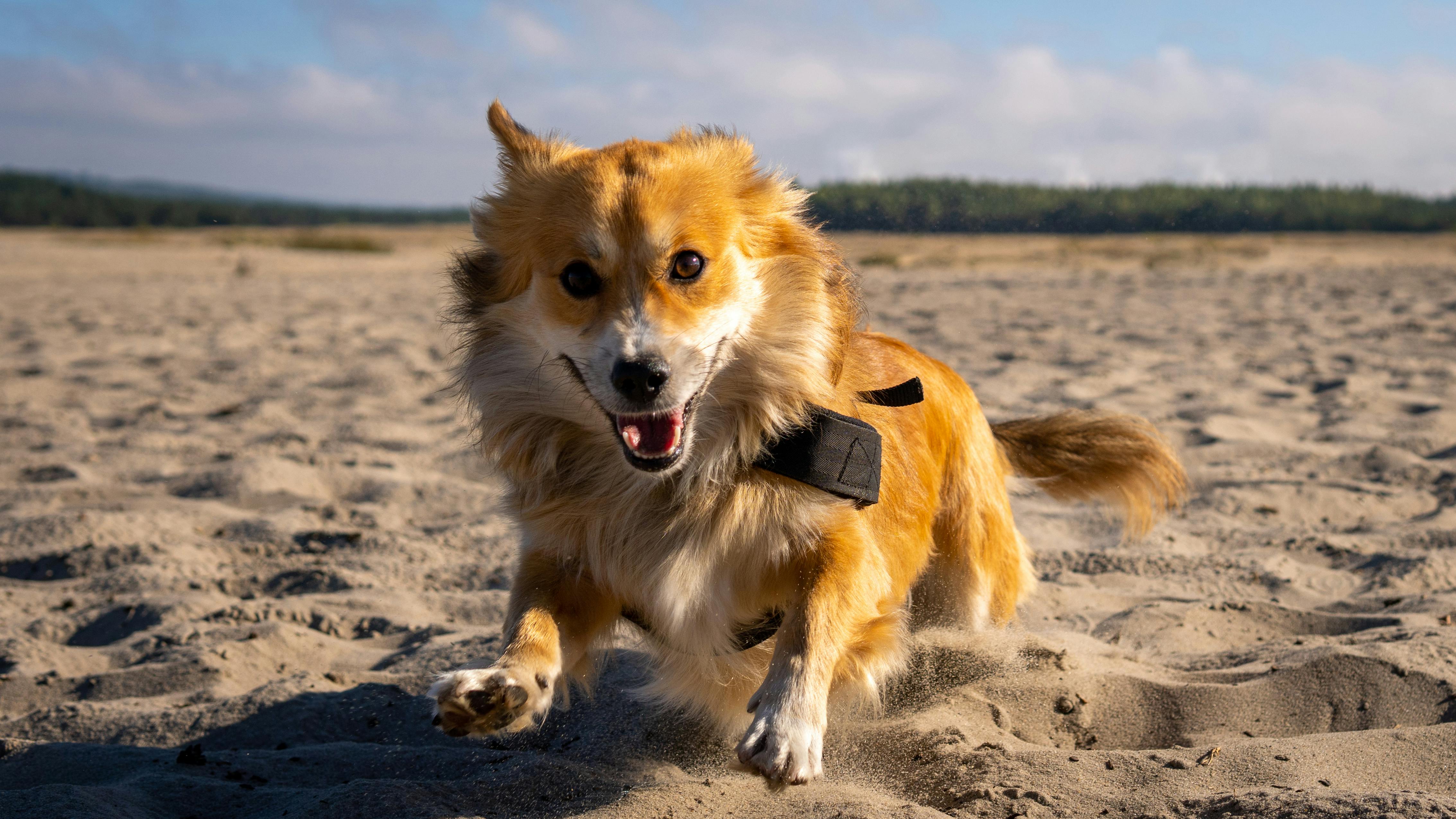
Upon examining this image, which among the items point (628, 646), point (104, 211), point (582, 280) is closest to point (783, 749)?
point (582, 280)

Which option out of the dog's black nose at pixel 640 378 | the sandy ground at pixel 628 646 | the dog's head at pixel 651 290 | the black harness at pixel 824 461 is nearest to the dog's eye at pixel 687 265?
the dog's head at pixel 651 290

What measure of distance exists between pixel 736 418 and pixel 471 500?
250 cm

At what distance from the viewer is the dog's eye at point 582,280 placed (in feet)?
8.15

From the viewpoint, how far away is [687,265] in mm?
2506

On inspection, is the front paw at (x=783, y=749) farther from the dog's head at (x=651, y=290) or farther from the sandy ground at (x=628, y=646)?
the dog's head at (x=651, y=290)

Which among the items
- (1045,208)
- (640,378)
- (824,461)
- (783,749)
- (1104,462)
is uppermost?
(1045,208)

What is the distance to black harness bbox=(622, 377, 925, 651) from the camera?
95.7 inches

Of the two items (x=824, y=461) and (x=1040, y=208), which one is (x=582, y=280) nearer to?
(x=824, y=461)

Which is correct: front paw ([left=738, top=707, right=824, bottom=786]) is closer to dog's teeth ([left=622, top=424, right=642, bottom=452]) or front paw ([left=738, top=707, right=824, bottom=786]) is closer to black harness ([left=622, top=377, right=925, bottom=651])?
black harness ([left=622, top=377, right=925, bottom=651])

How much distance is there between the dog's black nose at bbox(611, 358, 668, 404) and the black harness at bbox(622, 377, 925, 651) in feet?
1.22

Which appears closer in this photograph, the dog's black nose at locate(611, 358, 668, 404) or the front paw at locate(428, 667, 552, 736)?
the front paw at locate(428, 667, 552, 736)

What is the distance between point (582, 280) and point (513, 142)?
0.63 metres

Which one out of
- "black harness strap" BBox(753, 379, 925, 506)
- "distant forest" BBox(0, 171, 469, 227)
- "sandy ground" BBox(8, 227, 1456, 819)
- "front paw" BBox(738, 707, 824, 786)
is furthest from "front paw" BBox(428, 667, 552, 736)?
"distant forest" BBox(0, 171, 469, 227)

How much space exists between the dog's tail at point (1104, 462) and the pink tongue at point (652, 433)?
1688 mm
